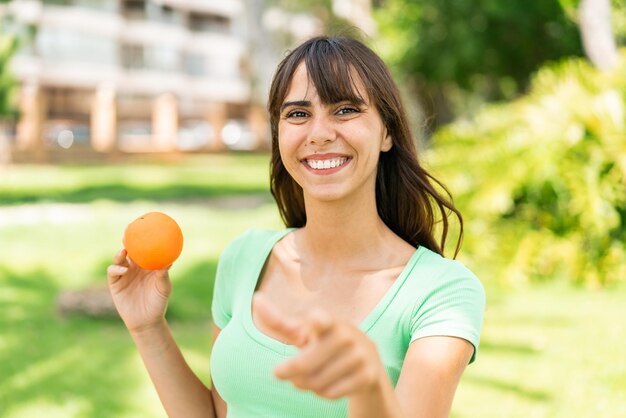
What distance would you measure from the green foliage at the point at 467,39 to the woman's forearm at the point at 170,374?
38.8 feet

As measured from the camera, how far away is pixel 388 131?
88.3 inches

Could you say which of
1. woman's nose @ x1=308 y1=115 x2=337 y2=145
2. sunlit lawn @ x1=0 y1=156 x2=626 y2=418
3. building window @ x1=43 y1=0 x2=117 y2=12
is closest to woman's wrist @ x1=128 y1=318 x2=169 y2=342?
woman's nose @ x1=308 y1=115 x2=337 y2=145

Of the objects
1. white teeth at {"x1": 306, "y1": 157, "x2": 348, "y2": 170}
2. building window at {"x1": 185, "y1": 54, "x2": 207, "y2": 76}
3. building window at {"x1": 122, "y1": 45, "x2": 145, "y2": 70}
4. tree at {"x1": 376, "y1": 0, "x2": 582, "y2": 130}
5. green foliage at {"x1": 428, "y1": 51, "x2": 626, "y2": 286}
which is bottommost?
white teeth at {"x1": 306, "y1": 157, "x2": 348, "y2": 170}

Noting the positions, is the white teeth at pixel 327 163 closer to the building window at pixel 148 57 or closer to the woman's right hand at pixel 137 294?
the woman's right hand at pixel 137 294

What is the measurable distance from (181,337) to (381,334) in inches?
208

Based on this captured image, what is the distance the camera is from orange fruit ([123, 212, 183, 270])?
2219 mm

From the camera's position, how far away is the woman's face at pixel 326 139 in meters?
2.04

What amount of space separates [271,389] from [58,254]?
27.7ft

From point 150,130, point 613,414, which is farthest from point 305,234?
point 150,130

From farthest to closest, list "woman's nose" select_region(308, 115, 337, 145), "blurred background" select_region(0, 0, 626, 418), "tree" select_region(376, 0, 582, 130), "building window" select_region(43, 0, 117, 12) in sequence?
1. "building window" select_region(43, 0, 117, 12)
2. "tree" select_region(376, 0, 582, 130)
3. "blurred background" select_region(0, 0, 626, 418)
4. "woman's nose" select_region(308, 115, 337, 145)

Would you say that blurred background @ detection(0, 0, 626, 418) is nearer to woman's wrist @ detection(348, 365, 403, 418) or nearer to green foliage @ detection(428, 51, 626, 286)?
green foliage @ detection(428, 51, 626, 286)

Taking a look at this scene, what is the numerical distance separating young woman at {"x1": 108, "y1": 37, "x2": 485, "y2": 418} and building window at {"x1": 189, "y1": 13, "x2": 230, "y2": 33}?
137 ft

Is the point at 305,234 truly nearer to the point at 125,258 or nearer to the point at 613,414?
the point at 125,258

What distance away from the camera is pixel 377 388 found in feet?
4.53
